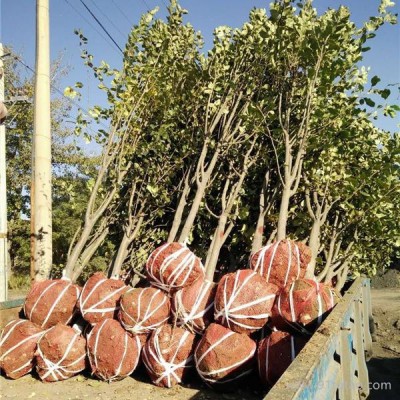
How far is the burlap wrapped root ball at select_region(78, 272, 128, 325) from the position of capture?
438 cm

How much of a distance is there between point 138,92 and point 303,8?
2509mm

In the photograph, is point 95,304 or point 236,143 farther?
point 236,143

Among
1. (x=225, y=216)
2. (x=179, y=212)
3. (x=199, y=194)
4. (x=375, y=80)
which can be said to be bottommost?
(x=225, y=216)

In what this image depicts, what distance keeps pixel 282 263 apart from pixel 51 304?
247 cm

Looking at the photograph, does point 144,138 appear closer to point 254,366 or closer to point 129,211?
point 129,211

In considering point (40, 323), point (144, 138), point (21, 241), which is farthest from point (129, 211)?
point (21, 241)

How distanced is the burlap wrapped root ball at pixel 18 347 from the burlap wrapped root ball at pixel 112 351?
0.62 m

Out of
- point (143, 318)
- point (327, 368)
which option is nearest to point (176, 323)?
point (143, 318)

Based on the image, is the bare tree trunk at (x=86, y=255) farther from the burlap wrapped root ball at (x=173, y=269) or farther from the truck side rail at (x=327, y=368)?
the truck side rail at (x=327, y=368)

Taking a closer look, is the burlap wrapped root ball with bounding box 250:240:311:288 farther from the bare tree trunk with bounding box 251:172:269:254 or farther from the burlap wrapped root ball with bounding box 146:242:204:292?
the bare tree trunk with bounding box 251:172:269:254

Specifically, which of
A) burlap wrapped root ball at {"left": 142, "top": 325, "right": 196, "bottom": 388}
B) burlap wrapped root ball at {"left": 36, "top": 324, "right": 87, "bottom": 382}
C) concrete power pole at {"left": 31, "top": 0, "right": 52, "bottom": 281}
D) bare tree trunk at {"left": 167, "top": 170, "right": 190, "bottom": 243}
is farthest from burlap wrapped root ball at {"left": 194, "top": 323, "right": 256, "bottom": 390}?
concrete power pole at {"left": 31, "top": 0, "right": 52, "bottom": 281}

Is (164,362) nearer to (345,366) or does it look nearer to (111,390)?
(111,390)

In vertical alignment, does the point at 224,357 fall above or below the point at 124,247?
below

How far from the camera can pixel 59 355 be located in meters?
4.17
